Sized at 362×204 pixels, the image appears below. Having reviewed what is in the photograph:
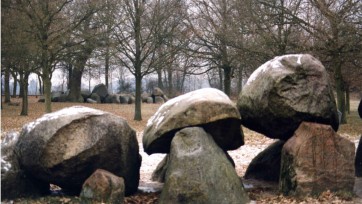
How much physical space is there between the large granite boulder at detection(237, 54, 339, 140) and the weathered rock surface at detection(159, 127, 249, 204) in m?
1.32

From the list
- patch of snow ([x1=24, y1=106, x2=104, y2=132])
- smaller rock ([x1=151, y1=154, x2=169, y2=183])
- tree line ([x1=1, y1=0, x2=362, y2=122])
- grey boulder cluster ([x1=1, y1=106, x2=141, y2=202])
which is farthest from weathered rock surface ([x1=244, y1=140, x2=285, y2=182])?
tree line ([x1=1, y1=0, x2=362, y2=122])

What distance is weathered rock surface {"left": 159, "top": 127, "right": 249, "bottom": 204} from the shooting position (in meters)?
6.61

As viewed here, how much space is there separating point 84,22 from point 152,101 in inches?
736

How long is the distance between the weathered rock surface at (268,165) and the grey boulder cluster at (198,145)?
3.99 feet

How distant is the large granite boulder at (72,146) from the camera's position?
6.78 meters

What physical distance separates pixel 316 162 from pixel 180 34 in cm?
1704

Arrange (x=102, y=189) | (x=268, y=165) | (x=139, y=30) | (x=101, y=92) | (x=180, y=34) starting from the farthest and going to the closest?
1. (x=101, y=92)
2. (x=180, y=34)
3. (x=139, y=30)
4. (x=268, y=165)
5. (x=102, y=189)

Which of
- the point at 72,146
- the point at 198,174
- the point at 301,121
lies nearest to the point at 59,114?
the point at 72,146

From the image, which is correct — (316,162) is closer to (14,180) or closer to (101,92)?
(14,180)

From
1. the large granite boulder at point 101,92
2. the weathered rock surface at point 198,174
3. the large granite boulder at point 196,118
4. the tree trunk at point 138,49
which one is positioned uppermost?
the tree trunk at point 138,49

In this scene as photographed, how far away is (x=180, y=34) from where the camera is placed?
23594 mm

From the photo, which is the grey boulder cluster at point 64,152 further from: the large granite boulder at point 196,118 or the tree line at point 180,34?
the tree line at point 180,34

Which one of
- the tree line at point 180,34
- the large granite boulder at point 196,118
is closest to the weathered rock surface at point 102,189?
the large granite boulder at point 196,118

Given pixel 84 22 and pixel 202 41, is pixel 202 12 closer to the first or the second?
pixel 202 41
